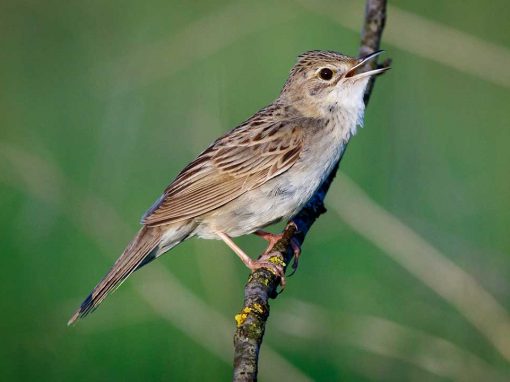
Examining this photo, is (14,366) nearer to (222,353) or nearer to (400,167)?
(222,353)

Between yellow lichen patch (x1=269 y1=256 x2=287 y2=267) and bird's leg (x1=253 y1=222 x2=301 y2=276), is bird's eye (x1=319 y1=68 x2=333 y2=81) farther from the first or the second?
yellow lichen patch (x1=269 y1=256 x2=287 y2=267)

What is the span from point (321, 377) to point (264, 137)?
1489mm

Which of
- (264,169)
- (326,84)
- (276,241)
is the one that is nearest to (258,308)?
(276,241)

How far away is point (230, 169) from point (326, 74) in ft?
2.65

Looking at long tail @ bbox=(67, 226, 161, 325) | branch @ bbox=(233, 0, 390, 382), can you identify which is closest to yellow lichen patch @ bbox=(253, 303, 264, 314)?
branch @ bbox=(233, 0, 390, 382)

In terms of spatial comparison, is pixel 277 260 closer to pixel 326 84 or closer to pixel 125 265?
pixel 125 265

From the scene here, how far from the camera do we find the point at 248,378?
2.85 m

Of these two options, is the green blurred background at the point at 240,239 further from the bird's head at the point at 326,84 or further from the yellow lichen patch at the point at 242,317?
the yellow lichen patch at the point at 242,317

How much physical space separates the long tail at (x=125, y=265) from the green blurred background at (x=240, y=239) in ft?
1.31

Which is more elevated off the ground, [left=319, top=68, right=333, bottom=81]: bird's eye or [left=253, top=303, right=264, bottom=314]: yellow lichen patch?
[left=319, top=68, right=333, bottom=81]: bird's eye

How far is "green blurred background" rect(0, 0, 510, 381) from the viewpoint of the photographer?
4.75 meters

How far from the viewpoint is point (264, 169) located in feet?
16.5

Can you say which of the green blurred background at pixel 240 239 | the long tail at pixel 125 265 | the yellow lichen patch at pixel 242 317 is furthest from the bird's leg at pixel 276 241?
the yellow lichen patch at pixel 242 317

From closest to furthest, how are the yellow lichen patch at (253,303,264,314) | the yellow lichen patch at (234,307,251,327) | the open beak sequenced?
the yellow lichen patch at (234,307,251,327), the yellow lichen patch at (253,303,264,314), the open beak
